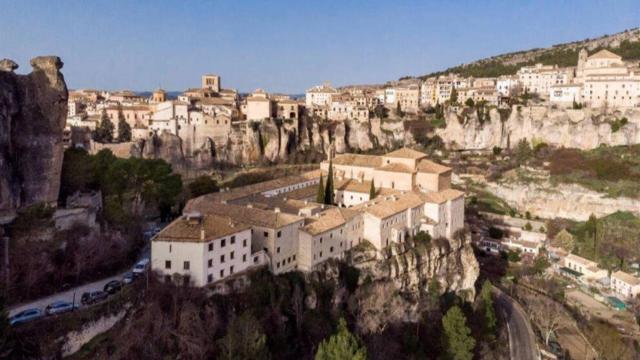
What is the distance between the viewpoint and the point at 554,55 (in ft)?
359

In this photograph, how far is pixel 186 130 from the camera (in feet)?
190

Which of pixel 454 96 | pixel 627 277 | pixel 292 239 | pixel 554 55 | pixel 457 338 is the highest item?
pixel 554 55

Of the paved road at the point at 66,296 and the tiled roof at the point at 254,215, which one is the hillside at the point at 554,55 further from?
the paved road at the point at 66,296

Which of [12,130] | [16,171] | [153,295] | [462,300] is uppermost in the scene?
[12,130]

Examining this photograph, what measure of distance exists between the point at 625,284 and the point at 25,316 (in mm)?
37471

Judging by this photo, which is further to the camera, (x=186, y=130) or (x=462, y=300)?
(x=186, y=130)

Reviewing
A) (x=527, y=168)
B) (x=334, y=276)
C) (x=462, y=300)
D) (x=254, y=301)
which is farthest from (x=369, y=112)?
(x=254, y=301)

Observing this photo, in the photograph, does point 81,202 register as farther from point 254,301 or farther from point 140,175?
point 254,301

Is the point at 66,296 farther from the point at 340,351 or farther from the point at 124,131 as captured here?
the point at 124,131

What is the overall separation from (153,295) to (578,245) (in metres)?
38.2

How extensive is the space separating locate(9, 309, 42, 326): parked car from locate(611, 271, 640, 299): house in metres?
36.6

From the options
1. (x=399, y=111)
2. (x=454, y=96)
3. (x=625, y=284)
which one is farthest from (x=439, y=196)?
(x=454, y=96)

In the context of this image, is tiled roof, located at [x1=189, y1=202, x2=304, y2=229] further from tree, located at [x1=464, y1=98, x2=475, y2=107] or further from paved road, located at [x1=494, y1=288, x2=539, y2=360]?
tree, located at [x1=464, y1=98, x2=475, y2=107]

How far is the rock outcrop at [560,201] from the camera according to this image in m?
51.5
